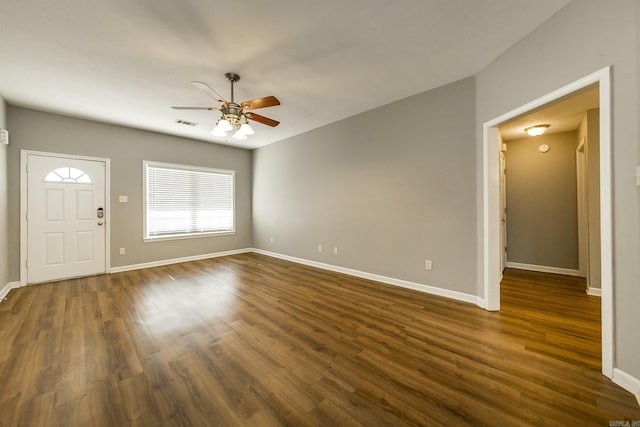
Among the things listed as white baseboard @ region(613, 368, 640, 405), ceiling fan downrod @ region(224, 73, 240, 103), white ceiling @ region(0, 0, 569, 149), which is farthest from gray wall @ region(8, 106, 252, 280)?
white baseboard @ region(613, 368, 640, 405)

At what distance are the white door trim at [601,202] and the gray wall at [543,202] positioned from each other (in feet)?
9.28

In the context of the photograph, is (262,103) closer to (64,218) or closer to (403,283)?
(403,283)

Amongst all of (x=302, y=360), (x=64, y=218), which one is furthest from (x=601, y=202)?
(x=64, y=218)

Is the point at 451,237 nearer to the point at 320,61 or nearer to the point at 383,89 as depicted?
the point at 383,89

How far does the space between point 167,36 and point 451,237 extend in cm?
383

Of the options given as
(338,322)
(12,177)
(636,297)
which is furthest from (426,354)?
(12,177)

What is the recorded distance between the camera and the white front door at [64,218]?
12.3ft

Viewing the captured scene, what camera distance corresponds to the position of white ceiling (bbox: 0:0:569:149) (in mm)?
1888

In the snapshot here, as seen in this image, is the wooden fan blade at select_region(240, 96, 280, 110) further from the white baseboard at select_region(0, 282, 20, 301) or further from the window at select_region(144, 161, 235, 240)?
the white baseboard at select_region(0, 282, 20, 301)

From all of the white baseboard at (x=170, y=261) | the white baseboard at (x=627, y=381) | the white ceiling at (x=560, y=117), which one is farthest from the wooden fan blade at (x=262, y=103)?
the white baseboard at (x=170, y=261)

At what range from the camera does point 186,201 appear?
5.48 meters

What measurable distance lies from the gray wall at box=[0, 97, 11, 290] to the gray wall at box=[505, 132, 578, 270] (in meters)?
8.52

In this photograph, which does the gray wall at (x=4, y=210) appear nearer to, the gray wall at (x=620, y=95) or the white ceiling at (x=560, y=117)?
the gray wall at (x=620, y=95)

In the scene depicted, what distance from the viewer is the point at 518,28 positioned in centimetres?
212
